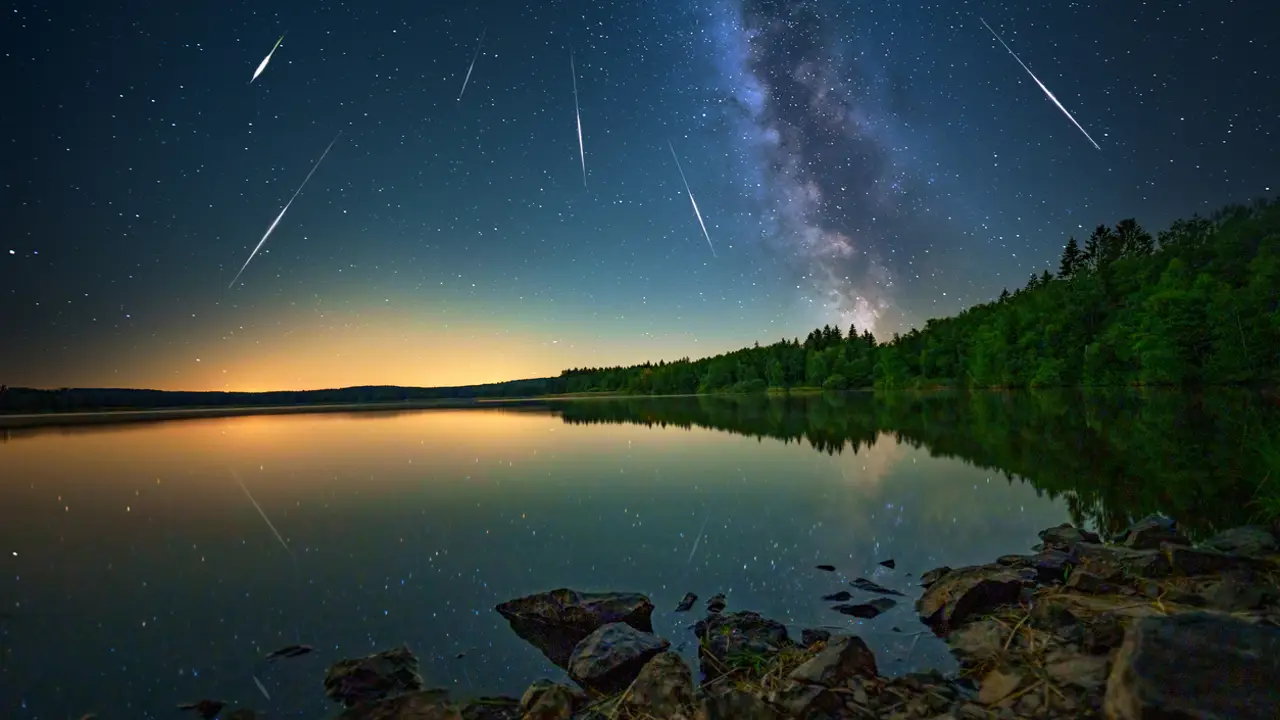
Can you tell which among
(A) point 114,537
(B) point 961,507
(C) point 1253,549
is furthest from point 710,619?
(A) point 114,537

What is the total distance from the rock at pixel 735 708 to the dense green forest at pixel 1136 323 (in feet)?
257

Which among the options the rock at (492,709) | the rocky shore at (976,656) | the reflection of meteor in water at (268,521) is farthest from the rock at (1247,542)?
the reflection of meteor in water at (268,521)

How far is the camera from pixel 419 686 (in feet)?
24.2

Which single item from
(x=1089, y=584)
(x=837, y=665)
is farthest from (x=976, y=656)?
(x=1089, y=584)

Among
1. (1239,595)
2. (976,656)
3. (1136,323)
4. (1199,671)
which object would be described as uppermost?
(1136,323)

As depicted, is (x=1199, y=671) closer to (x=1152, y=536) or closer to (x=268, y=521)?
(x=1152, y=536)

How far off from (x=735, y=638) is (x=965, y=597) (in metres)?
3.58

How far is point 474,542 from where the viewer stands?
1445cm

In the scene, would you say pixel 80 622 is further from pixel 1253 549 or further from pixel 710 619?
pixel 1253 549

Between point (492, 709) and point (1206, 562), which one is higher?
point (1206, 562)

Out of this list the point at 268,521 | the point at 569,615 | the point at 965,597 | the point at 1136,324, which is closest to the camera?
the point at 965,597

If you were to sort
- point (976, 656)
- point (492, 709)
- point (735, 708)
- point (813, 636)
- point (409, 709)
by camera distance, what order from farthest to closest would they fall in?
point (813, 636), point (976, 656), point (492, 709), point (409, 709), point (735, 708)

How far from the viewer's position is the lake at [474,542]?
27.1ft

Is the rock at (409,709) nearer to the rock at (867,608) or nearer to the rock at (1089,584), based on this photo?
the rock at (867,608)
